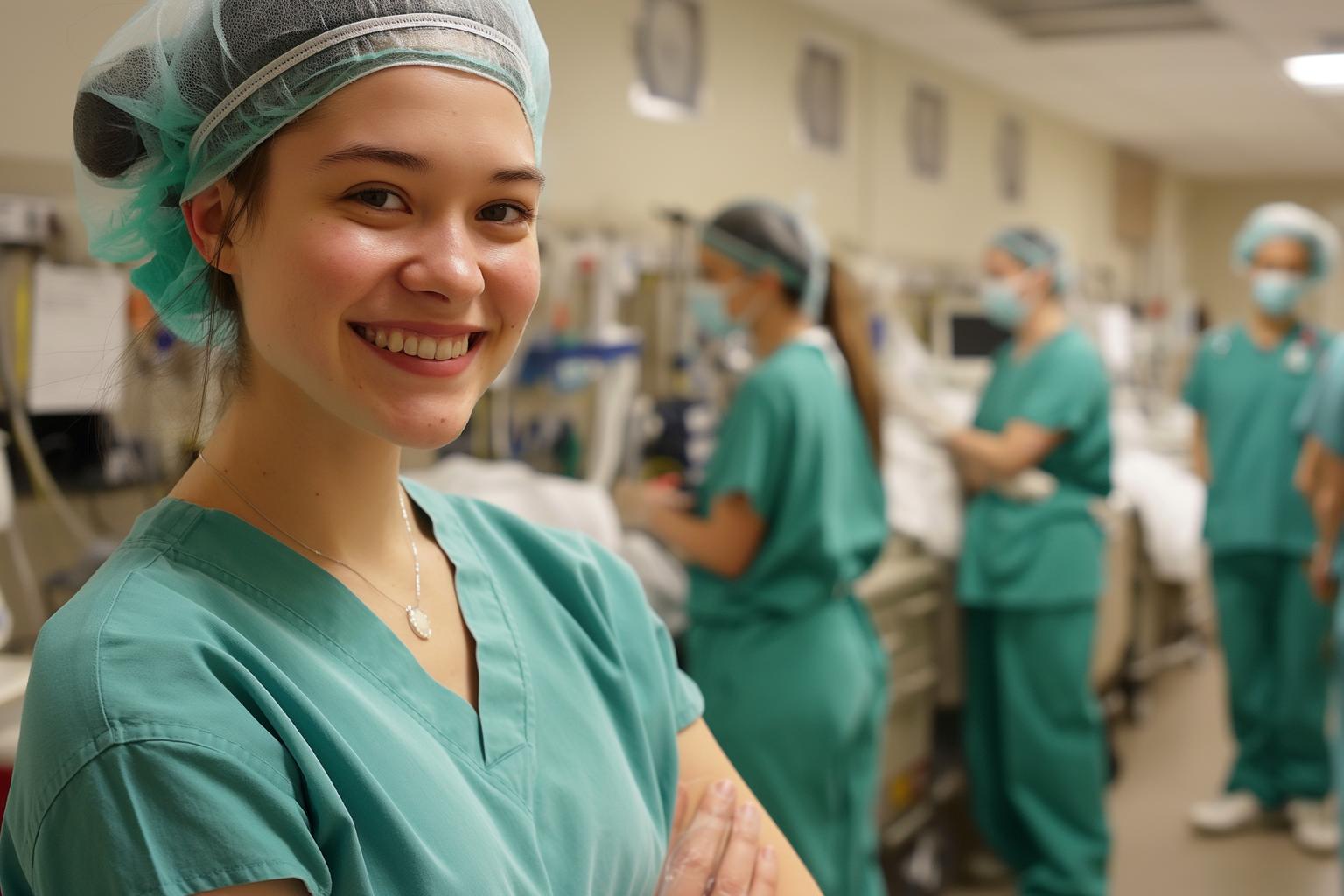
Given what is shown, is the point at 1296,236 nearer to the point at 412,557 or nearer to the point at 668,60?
the point at 668,60

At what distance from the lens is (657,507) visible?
2.25 m

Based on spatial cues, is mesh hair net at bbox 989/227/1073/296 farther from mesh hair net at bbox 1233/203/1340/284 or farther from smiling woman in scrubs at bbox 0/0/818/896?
smiling woman in scrubs at bbox 0/0/818/896

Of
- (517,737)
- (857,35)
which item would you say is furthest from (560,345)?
(857,35)

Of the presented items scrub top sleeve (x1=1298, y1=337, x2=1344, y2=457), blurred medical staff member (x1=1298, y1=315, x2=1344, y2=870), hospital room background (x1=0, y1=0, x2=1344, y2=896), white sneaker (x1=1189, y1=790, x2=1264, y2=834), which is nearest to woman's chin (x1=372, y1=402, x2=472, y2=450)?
hospital room background (x1=0, y1=0, x2=1344, y2=896)

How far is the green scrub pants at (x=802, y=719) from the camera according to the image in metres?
2.18

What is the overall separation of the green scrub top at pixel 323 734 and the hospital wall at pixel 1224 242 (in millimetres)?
7689

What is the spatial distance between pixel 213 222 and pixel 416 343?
177mm

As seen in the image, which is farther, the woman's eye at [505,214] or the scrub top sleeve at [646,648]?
the scrub top sleeve at [646,648]

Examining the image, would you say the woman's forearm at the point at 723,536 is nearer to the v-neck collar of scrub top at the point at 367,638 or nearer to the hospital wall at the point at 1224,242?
the v-neck collar of scrub top at the point at 367,638

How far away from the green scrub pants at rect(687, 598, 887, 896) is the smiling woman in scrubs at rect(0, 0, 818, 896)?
1242mm

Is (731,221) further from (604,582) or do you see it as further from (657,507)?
(604,582)

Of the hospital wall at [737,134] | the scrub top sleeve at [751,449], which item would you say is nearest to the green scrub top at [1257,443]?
the hospital wall at [737,134]

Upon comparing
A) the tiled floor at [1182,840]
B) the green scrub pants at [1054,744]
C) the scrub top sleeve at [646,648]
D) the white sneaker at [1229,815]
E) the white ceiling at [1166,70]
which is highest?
the white ceiling at [1166,70]

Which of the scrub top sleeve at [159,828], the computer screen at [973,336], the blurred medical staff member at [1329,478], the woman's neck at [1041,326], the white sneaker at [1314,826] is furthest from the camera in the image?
the computer screen at [973,336]
